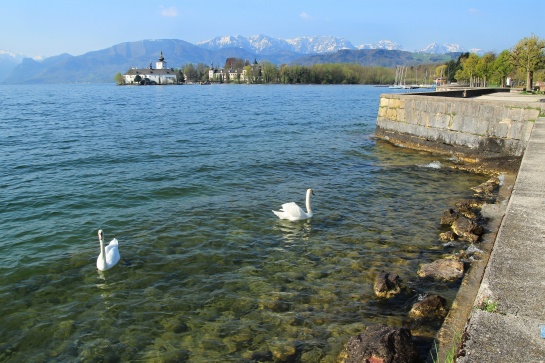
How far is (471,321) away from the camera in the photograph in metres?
4.11

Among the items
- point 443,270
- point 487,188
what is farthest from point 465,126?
point 443,270

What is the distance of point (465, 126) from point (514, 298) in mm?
16931

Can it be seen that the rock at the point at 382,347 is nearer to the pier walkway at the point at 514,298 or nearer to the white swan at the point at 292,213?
the pier walkway at the point at 514,298

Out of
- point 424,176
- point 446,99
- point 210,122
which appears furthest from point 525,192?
point 210,122

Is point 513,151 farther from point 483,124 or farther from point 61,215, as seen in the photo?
point 61,215

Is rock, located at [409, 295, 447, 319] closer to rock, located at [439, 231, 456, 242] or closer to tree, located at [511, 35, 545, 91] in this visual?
rock, located at [439, 231, 456, 242]

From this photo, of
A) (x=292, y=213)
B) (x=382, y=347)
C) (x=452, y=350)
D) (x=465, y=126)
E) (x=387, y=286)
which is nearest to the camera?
(x=452, y=350)

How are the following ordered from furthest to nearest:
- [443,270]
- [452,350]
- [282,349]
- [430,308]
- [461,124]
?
1. [461,124]
2. [443,270]
3. [430,308]
4. [282,349]
5. [452,350]

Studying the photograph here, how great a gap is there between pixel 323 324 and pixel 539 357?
3425 millimetres

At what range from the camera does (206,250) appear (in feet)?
31.1

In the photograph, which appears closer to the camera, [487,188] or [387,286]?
[387,286]

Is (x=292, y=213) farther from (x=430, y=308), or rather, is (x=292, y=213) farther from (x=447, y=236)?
(x=430, y=308)

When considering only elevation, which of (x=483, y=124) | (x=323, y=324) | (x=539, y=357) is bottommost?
(x=323, y=324)

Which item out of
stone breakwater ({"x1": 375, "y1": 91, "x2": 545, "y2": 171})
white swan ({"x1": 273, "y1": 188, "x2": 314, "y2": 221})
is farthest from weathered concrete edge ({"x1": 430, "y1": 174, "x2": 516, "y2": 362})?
stone breakwater ({"x1": 375, "y1": 91, "x2": 545, "y2": 171})
